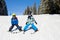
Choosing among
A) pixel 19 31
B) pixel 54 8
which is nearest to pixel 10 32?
pixel 19 31

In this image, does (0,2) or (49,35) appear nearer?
(49,35)

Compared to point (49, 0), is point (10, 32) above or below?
below

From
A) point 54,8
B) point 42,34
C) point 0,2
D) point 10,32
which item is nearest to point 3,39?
point 10,32

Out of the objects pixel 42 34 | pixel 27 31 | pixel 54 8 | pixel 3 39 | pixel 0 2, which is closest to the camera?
pixel 3 39

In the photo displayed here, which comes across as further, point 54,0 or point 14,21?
point 54,0

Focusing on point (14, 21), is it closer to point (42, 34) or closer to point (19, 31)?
point (19, 31)

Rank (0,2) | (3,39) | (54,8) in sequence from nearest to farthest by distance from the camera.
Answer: (3,39) → (54,8) → (0,2)

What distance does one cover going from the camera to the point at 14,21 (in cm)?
1227

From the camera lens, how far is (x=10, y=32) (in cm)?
1184

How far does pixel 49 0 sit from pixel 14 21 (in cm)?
2747

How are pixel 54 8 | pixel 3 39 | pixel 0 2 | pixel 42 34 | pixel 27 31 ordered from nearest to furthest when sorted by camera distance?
pixel 3 39 → pixel 42 34 → pixel 27 31 → pixel 54 8 → pixel 0 2

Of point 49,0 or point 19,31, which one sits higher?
point 49,0

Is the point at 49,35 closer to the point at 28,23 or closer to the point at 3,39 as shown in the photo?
the point at 28,23

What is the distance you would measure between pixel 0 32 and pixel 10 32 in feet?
2.26
